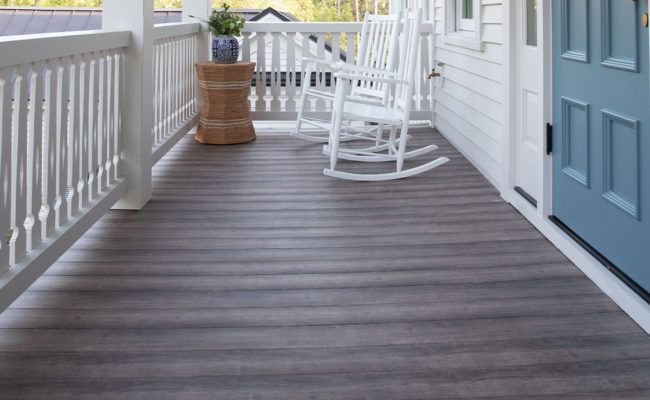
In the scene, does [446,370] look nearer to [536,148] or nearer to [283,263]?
[283,263]

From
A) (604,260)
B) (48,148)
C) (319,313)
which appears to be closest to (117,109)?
(48,148)

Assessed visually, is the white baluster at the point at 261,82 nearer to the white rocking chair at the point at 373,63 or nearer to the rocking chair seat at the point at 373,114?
the white rocking chair at the point at 373,63

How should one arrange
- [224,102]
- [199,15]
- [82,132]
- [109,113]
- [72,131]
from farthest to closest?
[199,15]
[224,102]
[109,113]
[82,132]
[72,131]

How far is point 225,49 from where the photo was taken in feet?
18.2

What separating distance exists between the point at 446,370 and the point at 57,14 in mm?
5771

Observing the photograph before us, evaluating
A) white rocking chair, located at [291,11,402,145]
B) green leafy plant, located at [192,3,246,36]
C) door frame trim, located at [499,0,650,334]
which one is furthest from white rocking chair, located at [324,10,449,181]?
green leafy plant, located at [192,3,246,36]

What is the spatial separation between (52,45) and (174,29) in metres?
2.55

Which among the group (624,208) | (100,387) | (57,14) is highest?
(57,14)

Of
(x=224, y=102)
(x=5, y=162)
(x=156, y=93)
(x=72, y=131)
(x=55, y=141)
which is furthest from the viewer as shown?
(x=224, y=102)

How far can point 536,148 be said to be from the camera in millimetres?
3314

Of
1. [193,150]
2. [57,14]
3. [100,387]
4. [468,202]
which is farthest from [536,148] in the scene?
[57,14]

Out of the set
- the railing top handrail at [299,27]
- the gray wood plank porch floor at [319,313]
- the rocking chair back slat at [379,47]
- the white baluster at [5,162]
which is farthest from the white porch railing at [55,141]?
the railing top handrail at [299,27]

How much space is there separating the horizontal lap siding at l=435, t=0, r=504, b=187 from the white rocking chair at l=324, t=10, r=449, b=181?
0.31 metres

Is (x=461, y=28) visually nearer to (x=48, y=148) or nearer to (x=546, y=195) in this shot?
(x=546, y=195)
